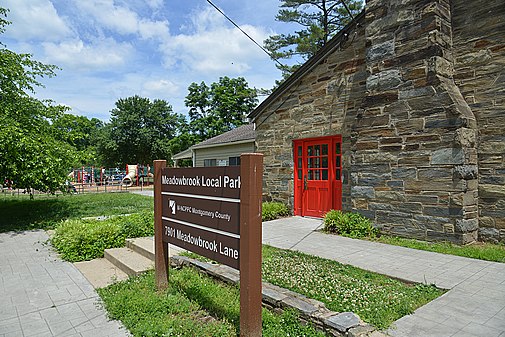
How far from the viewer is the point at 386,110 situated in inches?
257

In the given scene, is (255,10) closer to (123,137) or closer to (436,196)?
(436,196)

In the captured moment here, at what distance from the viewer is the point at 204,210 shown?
3066 mm

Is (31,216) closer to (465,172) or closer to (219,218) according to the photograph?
(219,218)

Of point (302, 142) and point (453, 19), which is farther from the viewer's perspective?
point (302, 142)

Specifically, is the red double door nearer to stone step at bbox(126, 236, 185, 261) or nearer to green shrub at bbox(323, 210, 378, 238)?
green shrub at bbox(323, 210, 378, 238)

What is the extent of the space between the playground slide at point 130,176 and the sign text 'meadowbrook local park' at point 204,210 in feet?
77.2

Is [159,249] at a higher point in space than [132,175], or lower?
lower

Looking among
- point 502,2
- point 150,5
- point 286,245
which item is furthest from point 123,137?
point 502,2

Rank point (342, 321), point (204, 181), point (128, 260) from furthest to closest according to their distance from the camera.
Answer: point (128, 260) → point (204, 181) → point (342, 321)

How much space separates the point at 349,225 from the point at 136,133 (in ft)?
90.7

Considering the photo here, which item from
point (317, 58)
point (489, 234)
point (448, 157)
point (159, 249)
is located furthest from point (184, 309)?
point (317, 58)

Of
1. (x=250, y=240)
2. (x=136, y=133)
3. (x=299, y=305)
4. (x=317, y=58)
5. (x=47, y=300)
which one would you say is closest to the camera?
(x=250, y=240)

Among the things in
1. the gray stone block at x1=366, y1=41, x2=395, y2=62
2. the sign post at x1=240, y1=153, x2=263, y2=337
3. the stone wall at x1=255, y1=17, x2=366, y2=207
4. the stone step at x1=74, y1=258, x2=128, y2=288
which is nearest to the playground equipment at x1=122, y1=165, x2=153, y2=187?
the stone wall at x1=255, y1=17, x2=366, y2=207

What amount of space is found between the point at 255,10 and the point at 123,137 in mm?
24879
